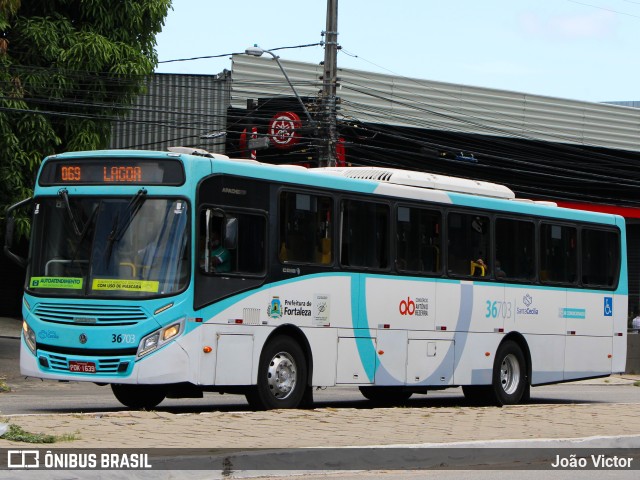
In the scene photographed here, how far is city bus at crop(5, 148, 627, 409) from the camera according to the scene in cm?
1453

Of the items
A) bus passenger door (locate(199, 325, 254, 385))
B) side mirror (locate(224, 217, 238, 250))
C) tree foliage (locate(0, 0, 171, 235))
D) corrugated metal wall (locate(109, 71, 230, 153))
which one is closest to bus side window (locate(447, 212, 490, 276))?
bus passenger door (locate(199, 325, 254, 385))

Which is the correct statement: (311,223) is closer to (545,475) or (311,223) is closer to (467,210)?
(467,210)

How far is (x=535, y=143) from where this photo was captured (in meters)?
43.4

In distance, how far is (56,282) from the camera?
14969mm

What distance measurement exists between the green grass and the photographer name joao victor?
4.53 metres

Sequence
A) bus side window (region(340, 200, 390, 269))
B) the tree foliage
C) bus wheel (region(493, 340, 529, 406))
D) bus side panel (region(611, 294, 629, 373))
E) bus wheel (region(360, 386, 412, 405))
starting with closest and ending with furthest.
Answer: bus side window (region(340, 200, 390, 269)) → bus wheel (region(360, 386, 412, 405)) → bus wheel (region(493, 340, 529, 406)) → bus side panel (region(611, 294, 629, 373)) → the tree foliage

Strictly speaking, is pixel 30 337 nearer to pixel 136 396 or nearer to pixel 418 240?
Result: pixel 136 396

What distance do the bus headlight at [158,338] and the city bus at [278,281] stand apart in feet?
0.05

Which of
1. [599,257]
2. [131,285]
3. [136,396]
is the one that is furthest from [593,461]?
[599,257]

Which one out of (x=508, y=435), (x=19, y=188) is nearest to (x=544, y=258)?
(x=508, y=435)

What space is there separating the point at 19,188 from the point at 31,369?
14.3 m

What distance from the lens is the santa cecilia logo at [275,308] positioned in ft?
51.5

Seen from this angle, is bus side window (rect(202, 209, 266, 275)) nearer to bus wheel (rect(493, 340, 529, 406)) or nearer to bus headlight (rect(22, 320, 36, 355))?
bus headlight (rect(22, 320, 36, 355))

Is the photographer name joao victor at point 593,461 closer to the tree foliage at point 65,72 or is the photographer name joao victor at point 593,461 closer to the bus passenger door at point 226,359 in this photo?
the bus passenger door at point 226,359
